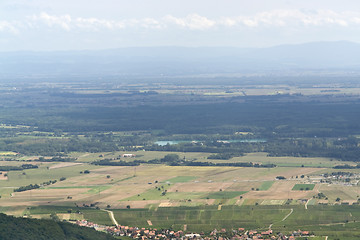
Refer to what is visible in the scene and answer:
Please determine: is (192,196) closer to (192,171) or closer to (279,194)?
(279,194)

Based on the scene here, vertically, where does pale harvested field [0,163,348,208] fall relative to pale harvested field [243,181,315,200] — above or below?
above

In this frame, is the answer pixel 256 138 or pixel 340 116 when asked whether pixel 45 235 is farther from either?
pixel 340 116

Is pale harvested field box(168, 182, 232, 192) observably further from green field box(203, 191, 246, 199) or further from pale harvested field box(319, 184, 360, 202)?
pale harvested field box(319, 184, 360, 202)

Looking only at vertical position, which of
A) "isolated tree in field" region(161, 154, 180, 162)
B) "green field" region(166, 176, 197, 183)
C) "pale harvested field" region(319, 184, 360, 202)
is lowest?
"pale harvested field" region(319, 184, 360, 202)

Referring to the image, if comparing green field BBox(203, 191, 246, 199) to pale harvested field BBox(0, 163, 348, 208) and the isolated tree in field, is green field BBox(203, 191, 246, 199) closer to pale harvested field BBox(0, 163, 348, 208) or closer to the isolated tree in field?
pale harvested field BBox(0, 163, 348, 208)

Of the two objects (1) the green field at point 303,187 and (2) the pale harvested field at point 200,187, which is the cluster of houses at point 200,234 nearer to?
(2) the pale harvested field at point 200,187

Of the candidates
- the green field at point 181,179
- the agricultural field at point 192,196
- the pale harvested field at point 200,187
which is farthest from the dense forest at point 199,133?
the pale harvested field at point 200,187

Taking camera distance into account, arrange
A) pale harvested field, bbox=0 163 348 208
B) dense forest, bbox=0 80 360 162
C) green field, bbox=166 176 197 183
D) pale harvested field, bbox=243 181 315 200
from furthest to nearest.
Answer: dense forest, bbox=0 80 360 162 < green field, bbox=166 176 197 183 < pale harvested field, bbox=243 181 315 200 < pale harvested field, bbox=0 163 348 208

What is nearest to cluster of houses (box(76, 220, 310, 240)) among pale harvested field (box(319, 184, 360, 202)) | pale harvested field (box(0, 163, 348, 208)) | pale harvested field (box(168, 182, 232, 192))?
pale harvested field (box(0, 163, 348, 208))

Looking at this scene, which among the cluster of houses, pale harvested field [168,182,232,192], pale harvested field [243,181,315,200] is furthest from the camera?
pale harvested field [168,182,232,192]

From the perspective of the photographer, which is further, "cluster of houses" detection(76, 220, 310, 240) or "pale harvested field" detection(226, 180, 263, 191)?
"pale harvested field" detection(226, 180, 263, 191)

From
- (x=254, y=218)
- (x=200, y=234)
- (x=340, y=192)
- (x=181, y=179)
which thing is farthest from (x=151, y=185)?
(x=200, y=234)
